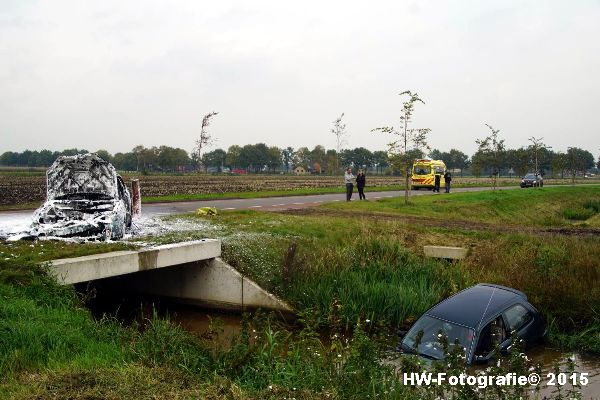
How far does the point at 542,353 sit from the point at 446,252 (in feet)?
17.2

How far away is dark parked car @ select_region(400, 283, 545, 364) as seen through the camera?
28.1ft

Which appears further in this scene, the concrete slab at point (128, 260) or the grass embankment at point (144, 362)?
the concrete slab at point (128, 260)

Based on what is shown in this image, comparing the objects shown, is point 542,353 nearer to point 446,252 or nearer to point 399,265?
point 399,265

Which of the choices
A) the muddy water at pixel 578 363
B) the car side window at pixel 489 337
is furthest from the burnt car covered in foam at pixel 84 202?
the muddy water at pixel 578 363

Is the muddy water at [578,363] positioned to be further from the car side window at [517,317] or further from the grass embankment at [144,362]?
the grass embankment at [144,362]

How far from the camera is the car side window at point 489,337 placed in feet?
28.1

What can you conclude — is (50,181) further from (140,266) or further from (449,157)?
(449,157)

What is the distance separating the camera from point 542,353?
10641 mm

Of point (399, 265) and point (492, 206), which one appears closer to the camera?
point (399, 265)

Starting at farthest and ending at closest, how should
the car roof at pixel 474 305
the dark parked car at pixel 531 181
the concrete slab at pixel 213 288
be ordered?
1. the dark parked car at pixel 531 181
2. the concrete slab at pixel 213 288
3. the car roof at pixel 474 305

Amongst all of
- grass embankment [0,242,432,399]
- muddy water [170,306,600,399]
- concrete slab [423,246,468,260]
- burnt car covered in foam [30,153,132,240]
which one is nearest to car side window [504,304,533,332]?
muddy water [170,306,600,399]

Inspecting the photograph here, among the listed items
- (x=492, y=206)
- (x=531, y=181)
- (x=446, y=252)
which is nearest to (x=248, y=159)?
(x=531, y=181)

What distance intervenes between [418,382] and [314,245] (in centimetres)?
899

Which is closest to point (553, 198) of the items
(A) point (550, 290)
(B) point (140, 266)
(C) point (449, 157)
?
(A) point (550, 290)
